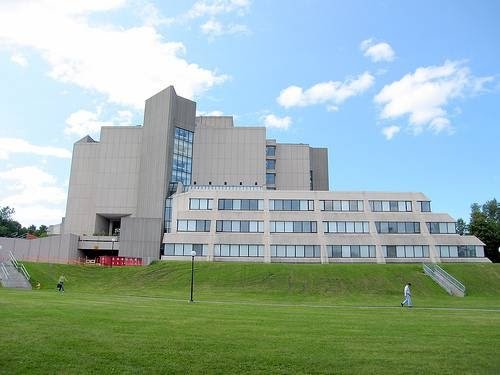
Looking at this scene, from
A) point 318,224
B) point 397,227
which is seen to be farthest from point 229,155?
point 397,227

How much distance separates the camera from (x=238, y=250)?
2793 inches

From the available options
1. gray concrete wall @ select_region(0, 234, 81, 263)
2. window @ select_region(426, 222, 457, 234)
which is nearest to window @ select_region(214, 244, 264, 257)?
gray concrete wall @ select_region(0, 234, 81, 263)

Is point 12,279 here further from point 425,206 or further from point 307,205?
point 425,206

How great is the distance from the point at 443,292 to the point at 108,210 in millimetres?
75443

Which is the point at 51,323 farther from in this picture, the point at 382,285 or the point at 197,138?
the point at 197,138

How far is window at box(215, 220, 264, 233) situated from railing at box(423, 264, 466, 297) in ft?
88.2

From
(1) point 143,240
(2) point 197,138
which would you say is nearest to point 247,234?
(1) point 143,240

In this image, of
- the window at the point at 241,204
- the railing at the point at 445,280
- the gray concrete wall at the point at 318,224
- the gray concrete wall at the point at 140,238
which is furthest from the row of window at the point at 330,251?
the gray concrete wall at the point at 140,238

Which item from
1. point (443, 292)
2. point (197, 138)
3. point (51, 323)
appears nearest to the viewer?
point (51, 323)

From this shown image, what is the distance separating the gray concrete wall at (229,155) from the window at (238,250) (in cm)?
3705

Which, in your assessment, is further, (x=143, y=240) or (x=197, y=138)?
(x=197, y=138)

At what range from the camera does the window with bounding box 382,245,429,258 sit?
6981cm

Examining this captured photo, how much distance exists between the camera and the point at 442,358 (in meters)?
12.3

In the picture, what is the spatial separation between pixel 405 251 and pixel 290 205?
19.7 metres
